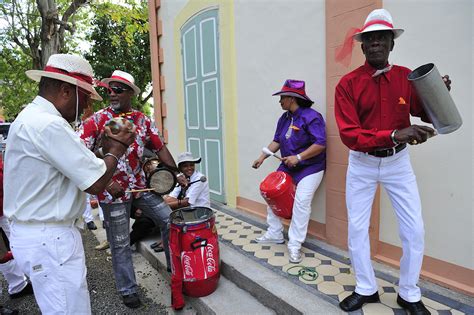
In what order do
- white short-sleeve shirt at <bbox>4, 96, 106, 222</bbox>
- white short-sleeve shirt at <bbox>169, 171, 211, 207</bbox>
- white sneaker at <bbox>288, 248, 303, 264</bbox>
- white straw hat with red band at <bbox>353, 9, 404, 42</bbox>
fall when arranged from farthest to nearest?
white short-sleeve shirt at <bbox>169, 171, 211, 207</bbox> → white sneaker at <bbox>288, 248, 303, 264</bbox> → white straw hat with red band at <bbox>353, 9, 404, 42</bbox> → white short-sleeve shirt at <bbox>4, 96, 106, 222</bbox>

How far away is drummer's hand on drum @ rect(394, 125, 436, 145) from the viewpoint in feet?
6.09

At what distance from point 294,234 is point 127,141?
204cm

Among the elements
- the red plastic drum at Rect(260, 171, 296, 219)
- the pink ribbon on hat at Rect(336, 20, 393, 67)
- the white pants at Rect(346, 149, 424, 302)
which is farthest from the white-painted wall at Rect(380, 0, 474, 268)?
the red plastic drum at Rect(260, 171, 296, 219)

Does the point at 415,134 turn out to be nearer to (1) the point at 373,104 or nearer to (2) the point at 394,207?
(1) the point at 373,104

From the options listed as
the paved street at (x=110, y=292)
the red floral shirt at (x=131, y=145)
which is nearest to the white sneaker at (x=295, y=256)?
the paved street at (x=110, y=292)

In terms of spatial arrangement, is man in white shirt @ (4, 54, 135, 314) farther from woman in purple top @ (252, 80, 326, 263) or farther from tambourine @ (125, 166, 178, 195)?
woman in purple top @ (252, 80, 326, 263)

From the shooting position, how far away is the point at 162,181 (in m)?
3.01

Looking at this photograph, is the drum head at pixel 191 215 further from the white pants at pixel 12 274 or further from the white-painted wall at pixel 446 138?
the white-painted wall at pixel 446 138

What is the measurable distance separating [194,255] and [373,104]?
185cm

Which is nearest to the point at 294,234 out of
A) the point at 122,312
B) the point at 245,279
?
the point at 245,279

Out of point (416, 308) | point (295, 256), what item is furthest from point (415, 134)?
point (295, 256)

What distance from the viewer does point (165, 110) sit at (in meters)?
7.25

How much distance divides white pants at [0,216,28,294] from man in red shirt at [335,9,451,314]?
124 inches

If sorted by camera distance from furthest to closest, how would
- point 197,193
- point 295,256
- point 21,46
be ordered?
point 21,46, point 197,193, point 295,256
